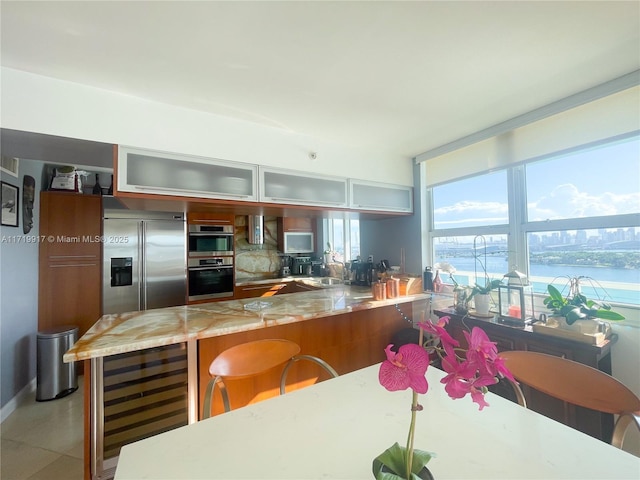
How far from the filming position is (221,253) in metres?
3.70

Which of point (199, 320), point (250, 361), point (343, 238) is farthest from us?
point (343, 238)

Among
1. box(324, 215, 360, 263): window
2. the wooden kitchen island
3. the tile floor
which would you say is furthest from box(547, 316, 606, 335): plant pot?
the tile floor

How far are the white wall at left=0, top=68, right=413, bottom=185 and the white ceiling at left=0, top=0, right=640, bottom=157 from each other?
3.2 inches

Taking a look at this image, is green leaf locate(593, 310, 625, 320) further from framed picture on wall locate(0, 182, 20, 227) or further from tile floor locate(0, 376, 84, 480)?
framed picture on wall locate(0, 182, 20, 227)

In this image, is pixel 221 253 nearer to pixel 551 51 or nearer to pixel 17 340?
pixel 17 340

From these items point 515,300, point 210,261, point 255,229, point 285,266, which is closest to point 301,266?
point 285,266

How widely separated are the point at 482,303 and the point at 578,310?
0.55 meters

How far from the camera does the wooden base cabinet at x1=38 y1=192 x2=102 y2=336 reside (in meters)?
2.81

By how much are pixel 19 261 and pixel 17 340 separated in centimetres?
70

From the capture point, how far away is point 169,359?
1.66m

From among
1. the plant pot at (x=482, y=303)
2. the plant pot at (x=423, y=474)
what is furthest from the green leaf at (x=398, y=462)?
the plant pot at (x=482, y=303)

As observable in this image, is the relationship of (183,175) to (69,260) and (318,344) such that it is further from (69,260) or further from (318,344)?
(69,260)

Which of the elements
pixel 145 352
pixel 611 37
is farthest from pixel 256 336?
pixel 611 37

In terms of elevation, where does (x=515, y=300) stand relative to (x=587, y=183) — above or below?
below
